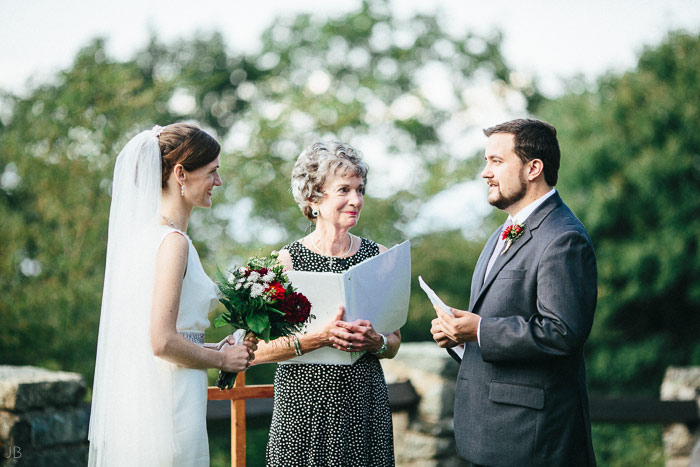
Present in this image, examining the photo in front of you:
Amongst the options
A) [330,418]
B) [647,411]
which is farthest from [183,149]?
[647,411]

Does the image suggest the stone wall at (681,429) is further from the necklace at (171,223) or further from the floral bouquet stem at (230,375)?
the necklace at (171,223)

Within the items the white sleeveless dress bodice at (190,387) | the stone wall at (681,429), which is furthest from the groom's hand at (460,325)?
the stone wall at (681,429)

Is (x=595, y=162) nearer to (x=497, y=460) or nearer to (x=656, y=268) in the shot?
(x=656, y=268)

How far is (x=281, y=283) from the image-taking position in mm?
2742

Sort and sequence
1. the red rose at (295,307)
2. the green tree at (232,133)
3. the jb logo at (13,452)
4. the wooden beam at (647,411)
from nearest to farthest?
the red rose at (295,307), the jb logo at (13,452), the wooden beam at (647,411), the green tree at (232,133)

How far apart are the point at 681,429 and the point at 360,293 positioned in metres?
4.26

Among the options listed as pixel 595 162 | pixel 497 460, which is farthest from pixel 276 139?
pixel 497 460

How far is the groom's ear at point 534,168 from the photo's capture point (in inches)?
115

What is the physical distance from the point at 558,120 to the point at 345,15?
5.94 meters

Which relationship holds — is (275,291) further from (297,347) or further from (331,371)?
(331,371)

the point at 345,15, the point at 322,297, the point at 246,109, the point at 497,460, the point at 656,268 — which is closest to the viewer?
the point at 497,460

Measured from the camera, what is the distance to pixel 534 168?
9.59ft

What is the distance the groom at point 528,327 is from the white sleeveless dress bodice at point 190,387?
1.00m

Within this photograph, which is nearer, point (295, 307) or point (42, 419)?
point (295, 307)
